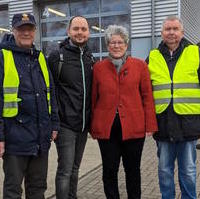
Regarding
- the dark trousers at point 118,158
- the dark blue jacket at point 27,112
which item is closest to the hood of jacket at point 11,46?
the dark blue jacket at point 27,112

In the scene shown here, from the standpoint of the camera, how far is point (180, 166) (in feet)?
13.5

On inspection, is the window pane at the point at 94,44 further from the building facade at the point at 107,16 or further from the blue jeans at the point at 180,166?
the blue jeans at the point at 180,166

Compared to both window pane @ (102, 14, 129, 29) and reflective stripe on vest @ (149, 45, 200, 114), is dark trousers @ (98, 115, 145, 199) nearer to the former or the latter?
reflective stripe on vest @ (149, 45, 200, 114)

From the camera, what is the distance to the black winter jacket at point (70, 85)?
3879 mm

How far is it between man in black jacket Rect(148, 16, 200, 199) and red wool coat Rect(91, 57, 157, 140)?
107 mm

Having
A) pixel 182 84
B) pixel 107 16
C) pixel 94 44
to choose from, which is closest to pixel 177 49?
pixel 182 84

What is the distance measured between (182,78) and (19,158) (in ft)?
5.75

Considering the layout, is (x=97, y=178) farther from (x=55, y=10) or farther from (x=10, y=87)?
(x=55, y=10)

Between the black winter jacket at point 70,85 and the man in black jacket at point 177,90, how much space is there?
745 millimetres

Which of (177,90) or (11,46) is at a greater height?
(11,46)

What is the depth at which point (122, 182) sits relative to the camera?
5.57 metres

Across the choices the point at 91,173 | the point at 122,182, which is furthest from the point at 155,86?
the point at 91,173

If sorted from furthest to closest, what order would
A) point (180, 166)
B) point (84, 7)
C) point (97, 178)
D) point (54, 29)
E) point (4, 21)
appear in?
1. point (4, 21)
2. point (54, 29)
3. point (84, 7)
4. point (97, 178)
5. point (180, 166)

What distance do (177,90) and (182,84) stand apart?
0.08 m
